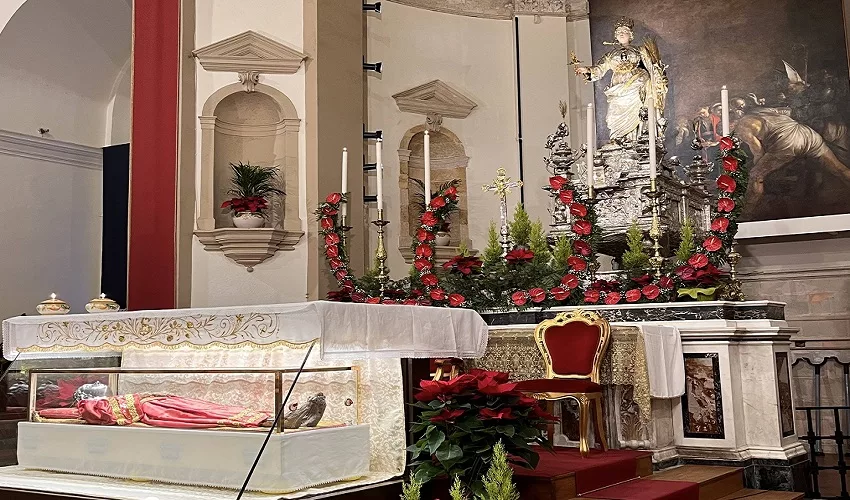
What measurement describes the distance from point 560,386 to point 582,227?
4.78ft

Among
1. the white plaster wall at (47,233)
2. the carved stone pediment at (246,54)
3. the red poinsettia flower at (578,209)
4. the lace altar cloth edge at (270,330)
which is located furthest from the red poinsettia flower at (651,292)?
the white plaster wall at (47,233)

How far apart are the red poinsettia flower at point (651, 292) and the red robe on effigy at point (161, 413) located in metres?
3.36

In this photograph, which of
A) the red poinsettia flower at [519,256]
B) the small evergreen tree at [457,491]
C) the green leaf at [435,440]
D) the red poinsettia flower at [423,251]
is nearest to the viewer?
the small evergreen tree at [457,491]

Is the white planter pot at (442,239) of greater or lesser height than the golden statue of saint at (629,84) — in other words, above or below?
below

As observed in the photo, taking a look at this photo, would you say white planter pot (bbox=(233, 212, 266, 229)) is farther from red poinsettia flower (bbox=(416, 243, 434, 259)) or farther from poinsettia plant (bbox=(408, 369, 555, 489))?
poinsettia plant (bbox=(408, 369, 555, 489))

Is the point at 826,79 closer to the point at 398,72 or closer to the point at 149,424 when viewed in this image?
the point at 398,72

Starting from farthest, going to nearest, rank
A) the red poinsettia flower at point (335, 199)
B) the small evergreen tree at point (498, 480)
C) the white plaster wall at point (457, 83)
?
1. the white plaster wall at point (457, 83)
2. the red poinsettia flower at point (335, 199)
3. the small evergreen tree at point (498, 480)

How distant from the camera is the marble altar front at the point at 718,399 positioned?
5984 mm

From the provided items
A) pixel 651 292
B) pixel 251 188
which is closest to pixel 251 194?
pixel 251 188

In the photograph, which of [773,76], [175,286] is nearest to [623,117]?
[773,76]

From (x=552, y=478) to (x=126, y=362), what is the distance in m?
2.17

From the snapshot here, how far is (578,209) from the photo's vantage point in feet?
21.4

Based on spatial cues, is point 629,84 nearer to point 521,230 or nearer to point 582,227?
point 521,230

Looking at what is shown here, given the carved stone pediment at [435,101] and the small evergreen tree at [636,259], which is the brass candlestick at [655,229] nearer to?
the small evergreen tree at [636,259]
